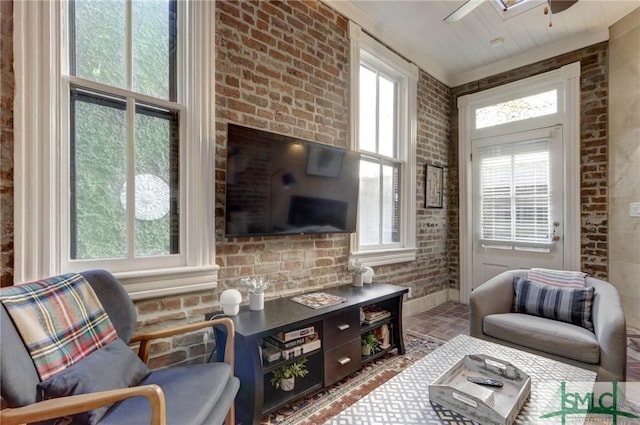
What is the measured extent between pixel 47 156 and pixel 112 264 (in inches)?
25.0

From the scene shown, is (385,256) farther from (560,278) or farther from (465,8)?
(465,8)

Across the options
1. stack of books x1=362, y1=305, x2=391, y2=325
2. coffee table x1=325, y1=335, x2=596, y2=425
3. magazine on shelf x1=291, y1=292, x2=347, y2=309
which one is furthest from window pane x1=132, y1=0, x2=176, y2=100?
stack of books x1=362, y1=305, x2=391, y2=325

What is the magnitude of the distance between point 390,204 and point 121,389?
2.96 m

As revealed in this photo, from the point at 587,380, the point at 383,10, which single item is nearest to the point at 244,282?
the point at 587,380

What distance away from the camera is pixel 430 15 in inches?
117

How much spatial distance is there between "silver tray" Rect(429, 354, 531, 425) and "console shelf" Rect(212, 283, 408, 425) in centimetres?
84

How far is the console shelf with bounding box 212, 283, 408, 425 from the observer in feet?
5.40

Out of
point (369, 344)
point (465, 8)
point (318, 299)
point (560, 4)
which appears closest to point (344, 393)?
point (369, 344)

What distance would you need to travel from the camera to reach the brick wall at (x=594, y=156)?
124 inches

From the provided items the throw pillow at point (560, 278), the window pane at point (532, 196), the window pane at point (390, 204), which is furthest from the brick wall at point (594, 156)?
the window pane at point (390, 204)

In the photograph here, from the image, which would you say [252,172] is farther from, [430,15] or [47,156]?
[430,15]

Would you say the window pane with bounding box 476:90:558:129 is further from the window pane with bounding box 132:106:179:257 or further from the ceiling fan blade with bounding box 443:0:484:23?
the window pane with bounding box 132:106:179:257

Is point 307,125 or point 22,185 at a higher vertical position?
point 307,125

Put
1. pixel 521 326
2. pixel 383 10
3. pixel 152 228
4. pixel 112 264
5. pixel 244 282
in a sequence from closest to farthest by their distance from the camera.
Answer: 1. pixel 112 264
2. pixel 152 228
3. pixel 244 282
4. pixel 521 326
5. pixel 383 10
